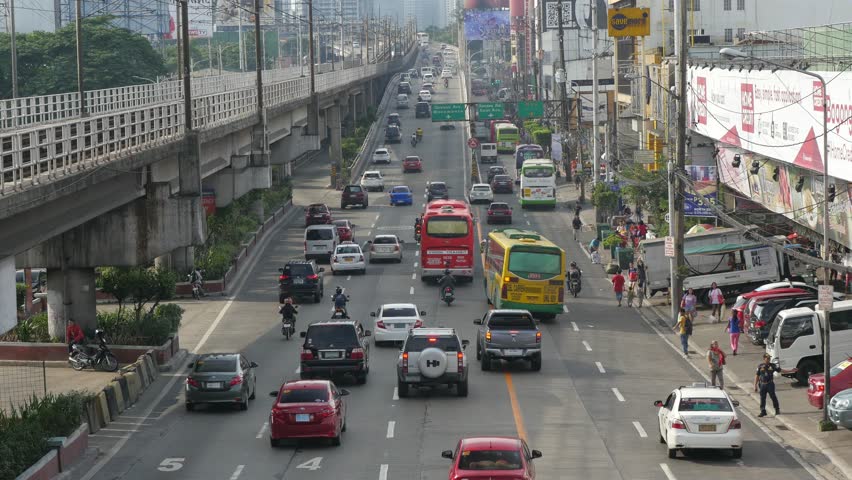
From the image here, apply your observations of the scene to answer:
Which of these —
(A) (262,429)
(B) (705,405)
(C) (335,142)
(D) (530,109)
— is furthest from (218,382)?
(C) (335,142)

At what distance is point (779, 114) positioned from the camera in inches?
2037

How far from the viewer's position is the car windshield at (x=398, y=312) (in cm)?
4559

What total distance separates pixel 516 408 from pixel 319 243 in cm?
3417

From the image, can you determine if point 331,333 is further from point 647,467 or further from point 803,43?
point 803,43

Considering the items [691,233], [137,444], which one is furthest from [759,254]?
[137,444]

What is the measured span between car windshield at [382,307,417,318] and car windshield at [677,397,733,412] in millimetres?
17792

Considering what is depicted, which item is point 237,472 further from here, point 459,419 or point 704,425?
point 704,425

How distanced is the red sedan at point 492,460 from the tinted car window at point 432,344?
501 inches

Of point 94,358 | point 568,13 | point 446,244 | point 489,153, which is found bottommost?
point 94,358

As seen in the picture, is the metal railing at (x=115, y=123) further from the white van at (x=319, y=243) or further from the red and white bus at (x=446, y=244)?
the red and white bus at (x=446, y=244)

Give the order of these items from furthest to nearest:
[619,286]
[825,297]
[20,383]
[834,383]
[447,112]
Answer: [447,112] → [619,286] → [20,383] → [834,383] → [825,297]

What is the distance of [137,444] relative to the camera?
104 feet

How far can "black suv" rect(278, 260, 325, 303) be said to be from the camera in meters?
55.6

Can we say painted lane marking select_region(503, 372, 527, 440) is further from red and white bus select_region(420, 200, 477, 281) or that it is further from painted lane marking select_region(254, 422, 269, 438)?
red and white bus select_region(420, 200, 477, 281)
